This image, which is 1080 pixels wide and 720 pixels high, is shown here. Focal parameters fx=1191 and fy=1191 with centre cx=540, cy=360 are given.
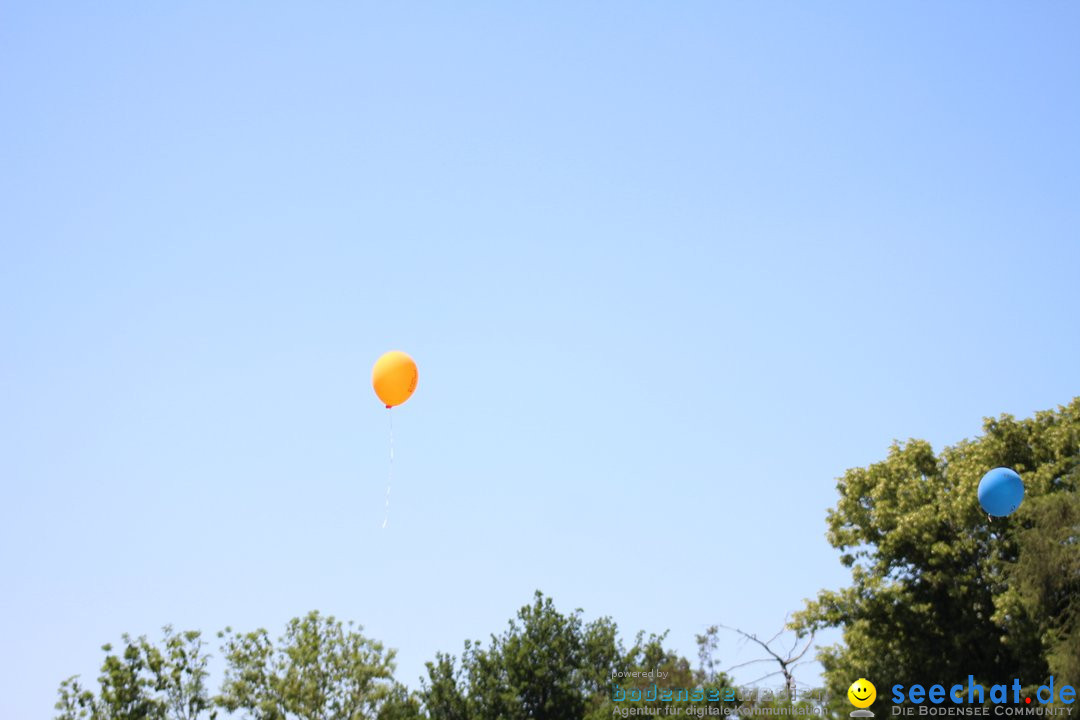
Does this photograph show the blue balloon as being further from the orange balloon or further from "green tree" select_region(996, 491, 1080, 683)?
the orange balloon

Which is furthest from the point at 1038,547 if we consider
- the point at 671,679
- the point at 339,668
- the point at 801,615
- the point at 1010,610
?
the point at 339,668

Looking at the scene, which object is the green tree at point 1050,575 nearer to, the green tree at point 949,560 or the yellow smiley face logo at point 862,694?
the green tree at point 949,560

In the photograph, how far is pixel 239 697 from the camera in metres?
48.9

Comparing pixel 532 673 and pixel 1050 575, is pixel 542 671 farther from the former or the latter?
pixel 1050 575

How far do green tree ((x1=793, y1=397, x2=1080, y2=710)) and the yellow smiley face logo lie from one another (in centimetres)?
73

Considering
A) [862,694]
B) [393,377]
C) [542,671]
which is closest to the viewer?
[393,377]

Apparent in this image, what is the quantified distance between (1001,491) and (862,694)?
378 inches

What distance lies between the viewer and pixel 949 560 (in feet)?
112

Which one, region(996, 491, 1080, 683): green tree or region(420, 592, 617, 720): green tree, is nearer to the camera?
region(996, 491, 1080, 683): green tree

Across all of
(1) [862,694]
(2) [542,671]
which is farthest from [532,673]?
(1) [862,694]

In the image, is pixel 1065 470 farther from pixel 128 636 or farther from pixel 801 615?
pixel 128 636

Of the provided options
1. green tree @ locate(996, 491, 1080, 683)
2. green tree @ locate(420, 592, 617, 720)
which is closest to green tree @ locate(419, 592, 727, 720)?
green tree @ locate(420, 592, 617, 720)

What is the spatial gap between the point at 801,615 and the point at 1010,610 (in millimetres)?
6846

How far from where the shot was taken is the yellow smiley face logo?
34.1 meters
